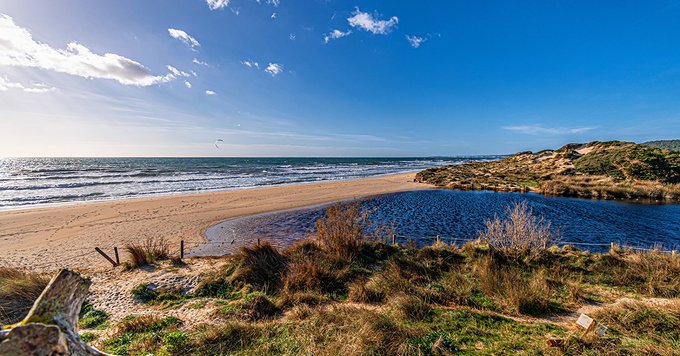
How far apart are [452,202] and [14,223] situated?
123 feet

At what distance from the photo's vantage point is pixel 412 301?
7.06 metres

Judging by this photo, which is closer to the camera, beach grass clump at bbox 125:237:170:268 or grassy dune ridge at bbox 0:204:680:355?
grassy dune ridge at bbox 0:204:680:355

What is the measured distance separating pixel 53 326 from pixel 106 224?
2343cm

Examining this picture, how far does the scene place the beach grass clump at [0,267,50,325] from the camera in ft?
23.6

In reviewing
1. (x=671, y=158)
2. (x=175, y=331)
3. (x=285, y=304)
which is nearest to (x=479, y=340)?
(x=285, y=304)

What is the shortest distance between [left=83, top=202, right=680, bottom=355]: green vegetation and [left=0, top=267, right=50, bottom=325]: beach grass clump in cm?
257

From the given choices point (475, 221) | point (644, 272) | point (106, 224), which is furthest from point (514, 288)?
point (106, 224)

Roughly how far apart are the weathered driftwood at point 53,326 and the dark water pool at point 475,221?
Answer: 13.5 metres

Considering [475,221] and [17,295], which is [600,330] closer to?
[17,295]

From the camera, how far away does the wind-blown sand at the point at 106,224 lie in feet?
44.6

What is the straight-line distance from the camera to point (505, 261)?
410 inches

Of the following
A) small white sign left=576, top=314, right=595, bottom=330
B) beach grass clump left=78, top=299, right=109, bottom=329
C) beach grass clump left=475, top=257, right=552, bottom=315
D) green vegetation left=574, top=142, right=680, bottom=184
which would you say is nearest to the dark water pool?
beach grass clump left=475, top=257, right=552, bottom=315

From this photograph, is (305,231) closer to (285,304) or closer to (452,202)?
(285,304)

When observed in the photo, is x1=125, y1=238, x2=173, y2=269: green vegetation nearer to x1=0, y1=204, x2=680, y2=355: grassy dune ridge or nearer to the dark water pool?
x1=0, y1=204, x2=680, y2=355: grassy dune ridge
